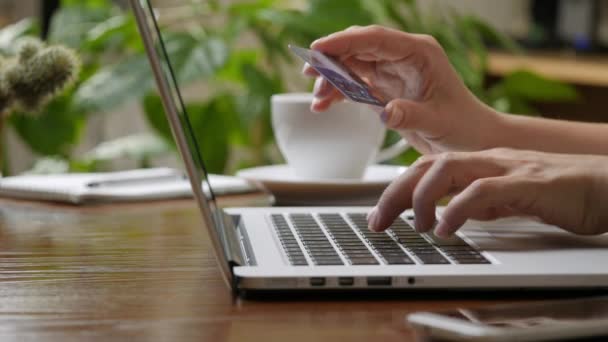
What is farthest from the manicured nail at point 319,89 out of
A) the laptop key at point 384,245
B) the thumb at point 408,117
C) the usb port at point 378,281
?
the usb port at point 378,281

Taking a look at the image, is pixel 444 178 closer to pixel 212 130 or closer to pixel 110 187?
pixel 110 187

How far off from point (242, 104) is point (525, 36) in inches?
89.3

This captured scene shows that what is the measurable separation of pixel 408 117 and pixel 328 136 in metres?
0.17

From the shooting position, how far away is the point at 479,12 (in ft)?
12.6

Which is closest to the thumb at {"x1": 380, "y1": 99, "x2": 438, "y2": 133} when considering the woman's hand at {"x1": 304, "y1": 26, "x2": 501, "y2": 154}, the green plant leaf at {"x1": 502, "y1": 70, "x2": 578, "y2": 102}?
the woman's hand at {"x1": 304, "y1": 26, "x2": 501, "y2": 154}

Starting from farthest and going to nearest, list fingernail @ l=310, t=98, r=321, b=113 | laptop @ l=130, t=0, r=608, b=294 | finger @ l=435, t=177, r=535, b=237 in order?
fingernail @ l=310, t=98, r=321, b=113
finger @ l=435, t=177, r=535, b=237
laptop @ l=130, t=0, r=608, b=294

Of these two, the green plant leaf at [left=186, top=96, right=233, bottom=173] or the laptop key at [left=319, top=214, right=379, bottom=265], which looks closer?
the laptop key at [left=319, top=214, right=379, bottom=265]

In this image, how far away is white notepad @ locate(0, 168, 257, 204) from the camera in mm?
1044

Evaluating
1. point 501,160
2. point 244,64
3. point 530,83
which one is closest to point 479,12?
point 530,83

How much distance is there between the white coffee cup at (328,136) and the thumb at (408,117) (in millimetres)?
117

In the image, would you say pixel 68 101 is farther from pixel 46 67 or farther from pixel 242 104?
pixel 46 67

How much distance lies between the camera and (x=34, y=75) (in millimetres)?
1002

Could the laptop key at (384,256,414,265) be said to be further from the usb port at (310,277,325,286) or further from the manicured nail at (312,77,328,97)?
the manicured nail at (312,77,328,97)

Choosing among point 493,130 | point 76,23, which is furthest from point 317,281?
point 76,23
